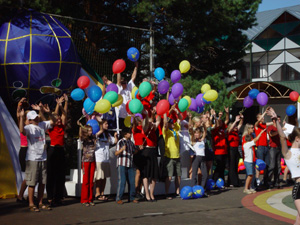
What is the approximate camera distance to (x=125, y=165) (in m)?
9.66

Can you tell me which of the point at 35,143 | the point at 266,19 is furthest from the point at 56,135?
the point at 266,19

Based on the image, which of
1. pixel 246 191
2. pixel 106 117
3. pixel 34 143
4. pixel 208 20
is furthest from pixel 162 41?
pixel 34 143

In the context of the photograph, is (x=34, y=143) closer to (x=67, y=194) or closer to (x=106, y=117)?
(x=67, y=194)

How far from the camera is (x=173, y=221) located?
7613mm

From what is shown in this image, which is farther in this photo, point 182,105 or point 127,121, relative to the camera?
point 127,121

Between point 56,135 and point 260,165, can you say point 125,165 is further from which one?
point 260,165

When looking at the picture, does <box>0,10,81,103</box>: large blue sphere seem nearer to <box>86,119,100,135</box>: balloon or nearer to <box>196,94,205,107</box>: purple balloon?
<box>86,119,100,135</box>: balloon

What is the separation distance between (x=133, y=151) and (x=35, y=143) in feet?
7.34

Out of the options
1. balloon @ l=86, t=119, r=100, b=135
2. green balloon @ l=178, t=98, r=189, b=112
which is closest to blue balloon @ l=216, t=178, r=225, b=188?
green balloon @ l=178, t=98, r=189, b=112

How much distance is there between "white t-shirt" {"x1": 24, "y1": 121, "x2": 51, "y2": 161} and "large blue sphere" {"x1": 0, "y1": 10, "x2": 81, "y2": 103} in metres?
2.98

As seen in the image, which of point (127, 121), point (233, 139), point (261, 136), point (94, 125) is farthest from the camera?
point (233, 139)

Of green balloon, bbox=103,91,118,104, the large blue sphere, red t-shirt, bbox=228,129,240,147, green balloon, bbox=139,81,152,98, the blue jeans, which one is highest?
the large blue sphere

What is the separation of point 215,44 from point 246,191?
9923 millimetres

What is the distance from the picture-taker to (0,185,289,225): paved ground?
7.62 m
